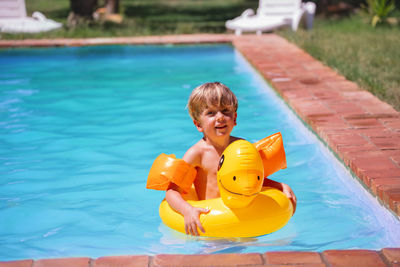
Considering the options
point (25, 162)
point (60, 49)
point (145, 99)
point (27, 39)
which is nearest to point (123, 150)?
point (25, 162)

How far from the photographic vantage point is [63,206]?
4324 millimetres

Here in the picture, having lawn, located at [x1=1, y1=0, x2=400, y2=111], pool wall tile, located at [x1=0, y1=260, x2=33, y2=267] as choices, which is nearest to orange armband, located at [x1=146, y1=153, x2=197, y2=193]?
pool wall tile, located at [x1=0, y1=260, x2=33, y2=267]

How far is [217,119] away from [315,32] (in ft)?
29.9

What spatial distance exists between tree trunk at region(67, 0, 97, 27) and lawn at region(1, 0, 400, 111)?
364 millimetres

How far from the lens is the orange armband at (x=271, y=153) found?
349 centimetres

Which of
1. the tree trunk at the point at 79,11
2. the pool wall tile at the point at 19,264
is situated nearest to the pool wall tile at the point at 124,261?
the pool wall tile at the point at 19,264

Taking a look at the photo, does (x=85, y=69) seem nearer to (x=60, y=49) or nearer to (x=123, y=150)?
(x=60, y=49)

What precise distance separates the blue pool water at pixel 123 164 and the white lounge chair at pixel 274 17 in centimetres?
262

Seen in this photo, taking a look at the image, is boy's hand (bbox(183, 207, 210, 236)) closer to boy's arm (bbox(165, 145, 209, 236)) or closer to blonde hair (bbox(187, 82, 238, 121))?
boy's arm (bbox(165, 145, 209, 236))

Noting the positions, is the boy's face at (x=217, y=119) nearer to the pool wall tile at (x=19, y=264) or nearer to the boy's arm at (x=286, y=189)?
the boy's arm at (x=286, y=189)

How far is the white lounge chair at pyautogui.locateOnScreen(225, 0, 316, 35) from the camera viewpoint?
1216 cm

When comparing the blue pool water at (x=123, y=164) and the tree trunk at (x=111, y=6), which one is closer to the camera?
the blue pool water at (x=123, y=164)

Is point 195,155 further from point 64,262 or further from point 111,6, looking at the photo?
point 111,6

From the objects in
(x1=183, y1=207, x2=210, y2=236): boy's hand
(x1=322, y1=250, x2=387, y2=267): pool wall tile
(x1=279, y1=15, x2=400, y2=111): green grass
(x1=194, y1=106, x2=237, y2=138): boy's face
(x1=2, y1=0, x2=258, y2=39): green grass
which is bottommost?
(x1=2, y1=0, x2=258, y2=39): green grass
